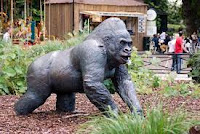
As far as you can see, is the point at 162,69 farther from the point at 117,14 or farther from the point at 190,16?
the point at 190,16

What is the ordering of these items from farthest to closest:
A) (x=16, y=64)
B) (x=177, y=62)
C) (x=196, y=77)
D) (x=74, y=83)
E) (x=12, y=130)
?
(x=177, y=62)
(x=196, y=77)
(x=16, y=64)
(x=74, y=83)
(x=12, y=130)

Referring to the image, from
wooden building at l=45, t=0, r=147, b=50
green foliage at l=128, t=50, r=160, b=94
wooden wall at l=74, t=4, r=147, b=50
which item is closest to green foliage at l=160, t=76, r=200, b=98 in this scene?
green foliage at l=128, t=50, r=160, b=94

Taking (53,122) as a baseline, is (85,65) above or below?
above

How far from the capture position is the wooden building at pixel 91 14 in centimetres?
3422

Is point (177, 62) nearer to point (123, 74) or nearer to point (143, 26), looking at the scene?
point (123, 74)

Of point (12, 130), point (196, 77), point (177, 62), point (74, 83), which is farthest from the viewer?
point (177, 62)

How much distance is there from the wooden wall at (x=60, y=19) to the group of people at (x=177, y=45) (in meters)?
5.74

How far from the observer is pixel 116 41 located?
683 cm

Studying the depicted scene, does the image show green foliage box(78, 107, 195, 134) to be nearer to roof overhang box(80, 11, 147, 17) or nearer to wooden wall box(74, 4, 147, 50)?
wooden wall box(74, 4, 147, 50)

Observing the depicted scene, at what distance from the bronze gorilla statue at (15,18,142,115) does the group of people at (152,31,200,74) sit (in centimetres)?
859

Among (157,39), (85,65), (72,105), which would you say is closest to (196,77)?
(72,105)

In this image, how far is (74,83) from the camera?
23.3 feet

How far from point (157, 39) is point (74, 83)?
29423 mm

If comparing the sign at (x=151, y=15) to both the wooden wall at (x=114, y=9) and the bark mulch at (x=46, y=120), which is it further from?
the bark mulch at (x=46, y=120)
